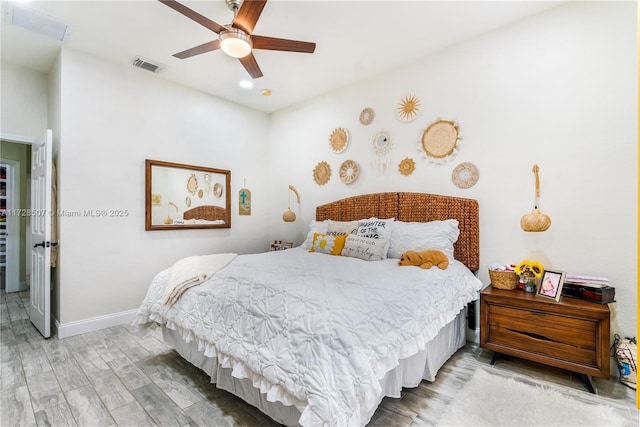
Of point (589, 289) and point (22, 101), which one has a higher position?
point (22, 101)

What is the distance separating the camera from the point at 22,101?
342 cm

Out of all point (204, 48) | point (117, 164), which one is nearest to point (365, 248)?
point (204, 48)

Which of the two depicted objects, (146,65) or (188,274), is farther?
(146,65)

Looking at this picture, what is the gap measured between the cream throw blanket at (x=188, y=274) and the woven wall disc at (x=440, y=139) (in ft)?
7.88

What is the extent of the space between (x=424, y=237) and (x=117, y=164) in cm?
352

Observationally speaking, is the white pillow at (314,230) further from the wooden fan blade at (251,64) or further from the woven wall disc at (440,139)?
the wooden fan blade at (251,64)

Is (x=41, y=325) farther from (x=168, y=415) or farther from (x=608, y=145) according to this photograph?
(x=608, y=145)

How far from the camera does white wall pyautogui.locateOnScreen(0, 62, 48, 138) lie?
3.31 metres

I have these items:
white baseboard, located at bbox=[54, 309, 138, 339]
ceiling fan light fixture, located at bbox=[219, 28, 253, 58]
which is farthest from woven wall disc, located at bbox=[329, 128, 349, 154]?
white baseboard, located at bbox=[54, 309, 138, 339]

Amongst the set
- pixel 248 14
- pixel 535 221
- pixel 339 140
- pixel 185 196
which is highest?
pixel 248 14

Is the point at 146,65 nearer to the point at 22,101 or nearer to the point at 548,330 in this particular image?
the point at 22,101

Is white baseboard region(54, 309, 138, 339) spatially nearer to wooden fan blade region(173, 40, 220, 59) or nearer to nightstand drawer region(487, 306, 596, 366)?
wooden fan blade region(173, 40, 220, 59)

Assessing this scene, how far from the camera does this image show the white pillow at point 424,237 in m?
2.78

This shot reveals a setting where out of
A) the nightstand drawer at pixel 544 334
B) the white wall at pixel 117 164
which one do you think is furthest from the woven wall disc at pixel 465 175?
the white wall at pixel 117 164
